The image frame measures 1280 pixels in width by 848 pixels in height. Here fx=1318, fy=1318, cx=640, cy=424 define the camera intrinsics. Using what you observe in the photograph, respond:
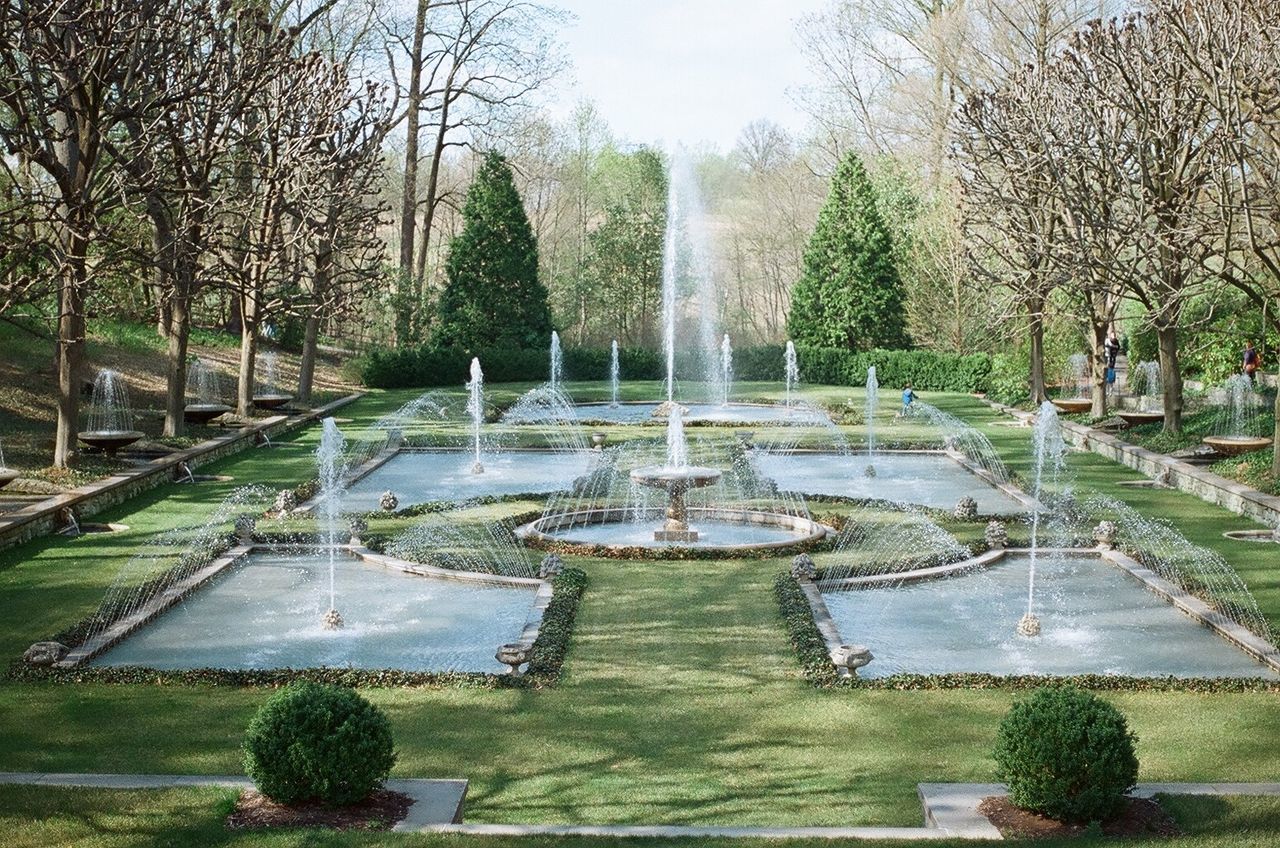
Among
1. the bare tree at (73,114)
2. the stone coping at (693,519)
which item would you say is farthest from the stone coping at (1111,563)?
the bare tree at (73,114)

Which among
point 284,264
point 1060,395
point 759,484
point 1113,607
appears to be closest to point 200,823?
point 1113,607

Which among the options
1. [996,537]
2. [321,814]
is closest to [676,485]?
[996,537]

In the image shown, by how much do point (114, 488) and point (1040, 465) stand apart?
1197 cm

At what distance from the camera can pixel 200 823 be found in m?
6.78

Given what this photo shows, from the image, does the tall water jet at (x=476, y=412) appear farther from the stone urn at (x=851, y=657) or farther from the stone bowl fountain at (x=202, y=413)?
the stone urn at (x=851, y=657)

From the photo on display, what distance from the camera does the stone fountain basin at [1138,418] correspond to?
25.1 metres

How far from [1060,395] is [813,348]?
9982 mm

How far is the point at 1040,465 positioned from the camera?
15586 mm

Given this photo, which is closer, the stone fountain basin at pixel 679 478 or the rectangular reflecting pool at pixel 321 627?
the rectangular reflecting pool at pixel 321 627

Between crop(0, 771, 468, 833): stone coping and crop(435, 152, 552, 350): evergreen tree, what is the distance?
34027mm

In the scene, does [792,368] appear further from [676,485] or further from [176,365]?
[676,485]

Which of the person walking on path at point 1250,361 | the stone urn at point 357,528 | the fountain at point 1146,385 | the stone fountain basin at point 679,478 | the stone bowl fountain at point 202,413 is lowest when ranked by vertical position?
the stone urn at point 357,528

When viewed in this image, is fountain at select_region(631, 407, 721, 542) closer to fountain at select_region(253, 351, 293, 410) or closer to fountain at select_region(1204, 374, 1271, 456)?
fountain at select_region(1204, 374, 1271, 456)

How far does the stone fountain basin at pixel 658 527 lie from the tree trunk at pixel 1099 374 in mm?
12593
